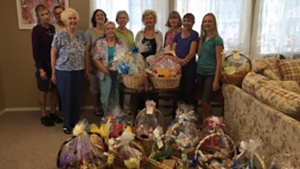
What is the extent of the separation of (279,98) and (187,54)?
1411mm

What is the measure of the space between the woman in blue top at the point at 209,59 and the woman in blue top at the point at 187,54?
0.31 ft

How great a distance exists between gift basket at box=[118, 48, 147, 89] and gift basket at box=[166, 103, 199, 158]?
1.81 ft

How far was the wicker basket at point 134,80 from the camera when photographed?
2.86 m

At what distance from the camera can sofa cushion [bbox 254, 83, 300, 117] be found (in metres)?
2.01

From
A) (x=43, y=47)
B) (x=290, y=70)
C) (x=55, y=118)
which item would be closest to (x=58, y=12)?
(x=43, y=47)

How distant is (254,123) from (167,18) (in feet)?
7.19

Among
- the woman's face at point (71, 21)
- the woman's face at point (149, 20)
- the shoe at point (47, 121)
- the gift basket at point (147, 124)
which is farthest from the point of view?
the shoe at point (47, 121)

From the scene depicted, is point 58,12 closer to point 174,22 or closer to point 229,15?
point 174,22

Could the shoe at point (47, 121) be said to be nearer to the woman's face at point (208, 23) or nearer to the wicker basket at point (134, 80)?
the wicker basket at point (134, 80)

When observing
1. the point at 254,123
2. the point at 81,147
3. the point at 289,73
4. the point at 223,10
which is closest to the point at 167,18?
the point at 223,10

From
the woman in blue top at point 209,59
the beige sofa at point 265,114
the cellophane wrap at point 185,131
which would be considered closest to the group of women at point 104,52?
the woman in blue top at point 209,59

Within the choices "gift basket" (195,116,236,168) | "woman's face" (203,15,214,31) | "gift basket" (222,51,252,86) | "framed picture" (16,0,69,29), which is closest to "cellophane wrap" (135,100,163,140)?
"gift basket" (195,116,236,168)

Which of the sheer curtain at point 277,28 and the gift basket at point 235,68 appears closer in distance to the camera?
the gift basket at point 235,68

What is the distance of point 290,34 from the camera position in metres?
4.27
